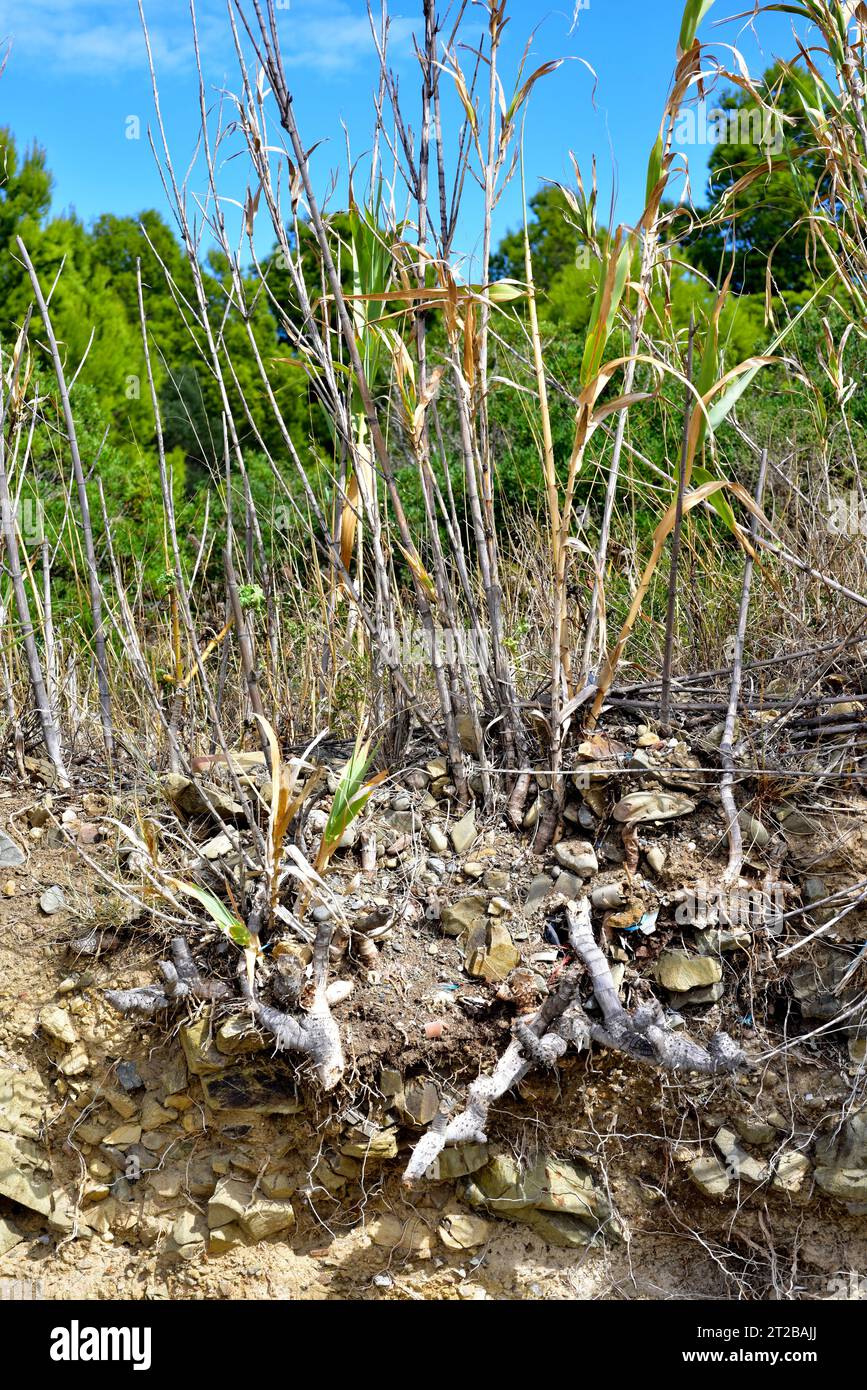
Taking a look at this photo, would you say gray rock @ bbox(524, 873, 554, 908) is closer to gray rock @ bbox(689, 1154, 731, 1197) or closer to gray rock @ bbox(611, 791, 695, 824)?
gray rock @ bbox(611, 791, 695, 824)

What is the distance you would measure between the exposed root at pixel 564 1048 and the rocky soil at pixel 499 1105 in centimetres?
5

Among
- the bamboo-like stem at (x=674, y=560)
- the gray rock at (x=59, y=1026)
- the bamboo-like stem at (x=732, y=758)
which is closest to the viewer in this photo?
the bamboo-like stem at (x=674, y=560)

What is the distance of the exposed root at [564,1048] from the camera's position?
2.11m

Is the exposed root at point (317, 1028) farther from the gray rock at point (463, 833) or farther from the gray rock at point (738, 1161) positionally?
the gray rock at point (738, 1161)

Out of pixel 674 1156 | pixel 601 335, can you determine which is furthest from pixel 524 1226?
pixel 601 335

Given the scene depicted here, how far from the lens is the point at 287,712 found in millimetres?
2912

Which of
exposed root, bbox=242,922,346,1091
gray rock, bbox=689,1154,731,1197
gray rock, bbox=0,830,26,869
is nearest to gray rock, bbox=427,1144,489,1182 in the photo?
exposed root, bbox=242,922,346,1091

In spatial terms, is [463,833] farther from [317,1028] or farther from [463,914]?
[317,1028]

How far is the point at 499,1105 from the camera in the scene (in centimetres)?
220

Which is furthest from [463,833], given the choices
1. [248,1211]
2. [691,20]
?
[691,20]

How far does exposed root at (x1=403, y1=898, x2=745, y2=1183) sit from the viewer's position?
2.11 metres

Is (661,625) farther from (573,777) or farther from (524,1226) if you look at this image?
(524,1226)

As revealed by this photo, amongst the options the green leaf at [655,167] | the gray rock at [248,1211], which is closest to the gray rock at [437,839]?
the gray rock at [248,1211]

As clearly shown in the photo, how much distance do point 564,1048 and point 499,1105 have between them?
0.67ft
